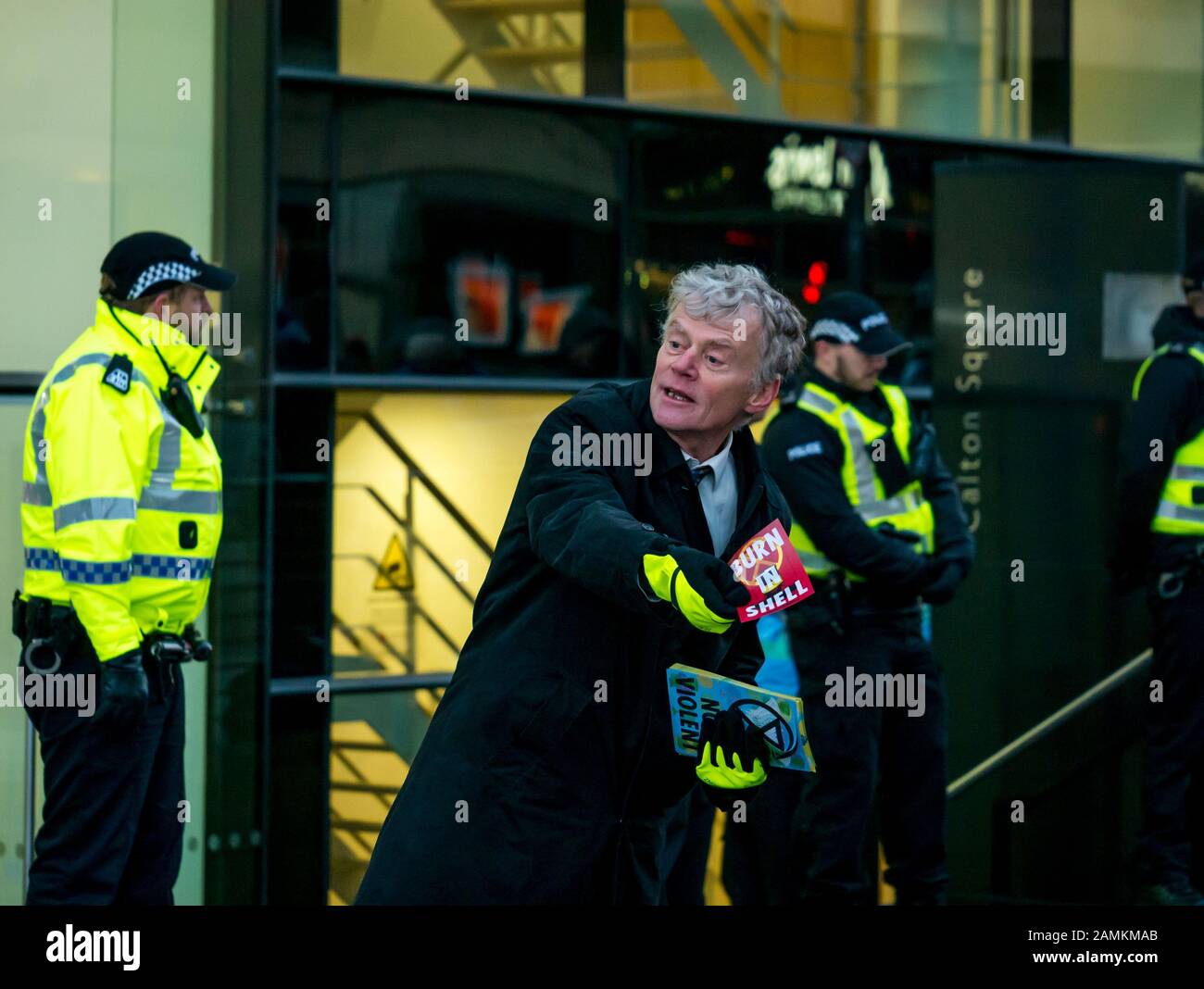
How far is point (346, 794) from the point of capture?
6.23m

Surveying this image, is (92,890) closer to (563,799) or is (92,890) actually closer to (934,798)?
(563,799)

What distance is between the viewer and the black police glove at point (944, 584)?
5.95 metres

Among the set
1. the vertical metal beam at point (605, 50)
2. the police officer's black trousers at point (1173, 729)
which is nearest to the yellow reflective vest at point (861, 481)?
the police officer's black trousers at point (1173, 729)

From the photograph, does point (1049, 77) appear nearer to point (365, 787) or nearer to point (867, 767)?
point (867, 767)

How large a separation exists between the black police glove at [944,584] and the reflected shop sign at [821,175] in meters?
1.65

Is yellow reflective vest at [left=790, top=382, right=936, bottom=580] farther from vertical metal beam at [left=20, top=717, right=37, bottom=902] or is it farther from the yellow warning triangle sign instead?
vertical metal beam at [left=20, top=717, right=37, bottom=902]

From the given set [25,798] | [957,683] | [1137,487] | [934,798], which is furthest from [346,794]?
[1137,487]

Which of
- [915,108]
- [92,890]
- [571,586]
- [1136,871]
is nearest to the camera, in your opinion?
[571,586]

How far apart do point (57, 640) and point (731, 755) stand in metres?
2.17

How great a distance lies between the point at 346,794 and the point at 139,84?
240cm

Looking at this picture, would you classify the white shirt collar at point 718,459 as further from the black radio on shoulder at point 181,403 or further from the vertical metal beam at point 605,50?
the vertical metal beam at point 605,50

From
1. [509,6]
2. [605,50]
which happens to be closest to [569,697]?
[509,6]

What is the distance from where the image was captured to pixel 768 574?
3.18 m

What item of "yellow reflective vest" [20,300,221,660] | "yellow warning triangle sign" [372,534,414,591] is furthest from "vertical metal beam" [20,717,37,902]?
"yellow warning triangle sign" [372,534,414,591]
